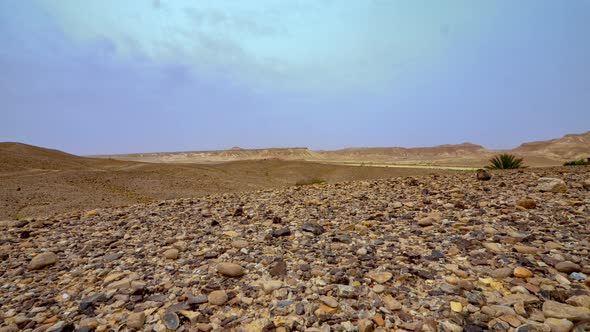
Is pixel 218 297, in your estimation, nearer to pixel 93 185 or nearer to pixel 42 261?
pixel 42 261

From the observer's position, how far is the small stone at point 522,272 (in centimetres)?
259

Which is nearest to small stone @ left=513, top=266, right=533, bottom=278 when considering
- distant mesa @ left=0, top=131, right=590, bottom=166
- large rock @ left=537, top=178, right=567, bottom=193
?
large rock @ left=537, top=178, right=567, bottom=193

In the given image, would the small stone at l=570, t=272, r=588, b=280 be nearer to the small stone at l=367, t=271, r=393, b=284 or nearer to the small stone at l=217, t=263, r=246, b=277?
the small stone at l=367, t=271, r=393, b=284

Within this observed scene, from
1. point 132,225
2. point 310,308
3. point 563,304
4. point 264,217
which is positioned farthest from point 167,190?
point 563,304

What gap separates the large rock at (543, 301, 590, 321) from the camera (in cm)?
203

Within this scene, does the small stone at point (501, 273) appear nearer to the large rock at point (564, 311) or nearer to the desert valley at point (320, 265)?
the desert valley at point (320, 265)

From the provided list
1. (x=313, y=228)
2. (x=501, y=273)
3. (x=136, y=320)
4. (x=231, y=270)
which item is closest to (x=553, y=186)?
(x=501, y=273)

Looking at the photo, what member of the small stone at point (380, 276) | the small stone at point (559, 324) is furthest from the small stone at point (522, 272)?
the small stone at point (380, 276)

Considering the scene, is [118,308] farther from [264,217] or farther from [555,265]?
[555,265]

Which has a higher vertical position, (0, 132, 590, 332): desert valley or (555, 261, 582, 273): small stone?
(555, 261, 582, 273): small stone

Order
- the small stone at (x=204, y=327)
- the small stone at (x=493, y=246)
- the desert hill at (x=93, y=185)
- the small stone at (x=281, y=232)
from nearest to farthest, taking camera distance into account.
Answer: the small stone at (x=204, y=327)
the small stone at (x=493, y=246)
the small stone at (x=281, y=232)
the desert hill at (x=93, y=185)

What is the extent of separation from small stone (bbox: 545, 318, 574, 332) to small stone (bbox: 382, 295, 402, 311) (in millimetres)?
1017

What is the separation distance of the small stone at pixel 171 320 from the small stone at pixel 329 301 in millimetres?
1225

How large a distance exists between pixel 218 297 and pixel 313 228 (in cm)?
193
